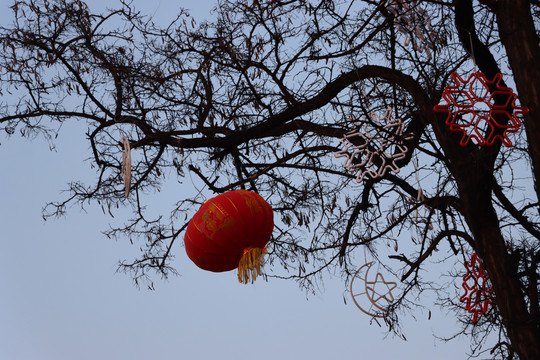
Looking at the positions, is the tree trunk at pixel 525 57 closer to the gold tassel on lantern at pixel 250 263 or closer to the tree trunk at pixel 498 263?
the tree trunk at pixel 498 263

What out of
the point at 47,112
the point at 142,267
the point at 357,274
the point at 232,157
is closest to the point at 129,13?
the point at 47,112

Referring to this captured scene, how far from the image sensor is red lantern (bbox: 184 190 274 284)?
4.24 meters

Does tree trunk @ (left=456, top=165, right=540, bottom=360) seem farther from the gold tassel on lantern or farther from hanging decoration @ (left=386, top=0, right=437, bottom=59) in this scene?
the gold tassel on lantern

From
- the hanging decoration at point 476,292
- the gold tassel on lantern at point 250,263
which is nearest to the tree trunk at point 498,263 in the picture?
the hanging decoration at point 476,292

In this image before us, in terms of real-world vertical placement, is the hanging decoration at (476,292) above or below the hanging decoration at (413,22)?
below

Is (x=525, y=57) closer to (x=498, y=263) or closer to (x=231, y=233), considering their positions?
(x=498, y=263)

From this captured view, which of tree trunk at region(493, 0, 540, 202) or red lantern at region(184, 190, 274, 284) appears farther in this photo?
red lantern at region(184, 190, 274, 284)

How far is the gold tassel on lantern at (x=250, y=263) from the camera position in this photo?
433 centimetres

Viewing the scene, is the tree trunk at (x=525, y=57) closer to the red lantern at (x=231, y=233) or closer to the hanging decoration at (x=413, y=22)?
the hanging decoration at (x=413, y=22)

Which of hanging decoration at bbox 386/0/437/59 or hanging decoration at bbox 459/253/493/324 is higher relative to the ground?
hanging decoration at bbox 386/0/437/59

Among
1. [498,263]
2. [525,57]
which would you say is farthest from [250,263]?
[525,57]

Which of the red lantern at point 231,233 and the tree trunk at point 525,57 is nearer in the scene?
the tree trunk at point 525,57

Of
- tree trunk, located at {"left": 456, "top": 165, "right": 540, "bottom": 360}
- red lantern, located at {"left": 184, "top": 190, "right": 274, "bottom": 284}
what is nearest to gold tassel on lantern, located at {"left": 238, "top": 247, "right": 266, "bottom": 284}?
red lantern, located at {"left": 184, "top": 190, "right": 274, "bottom": 284}

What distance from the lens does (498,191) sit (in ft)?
16.7
